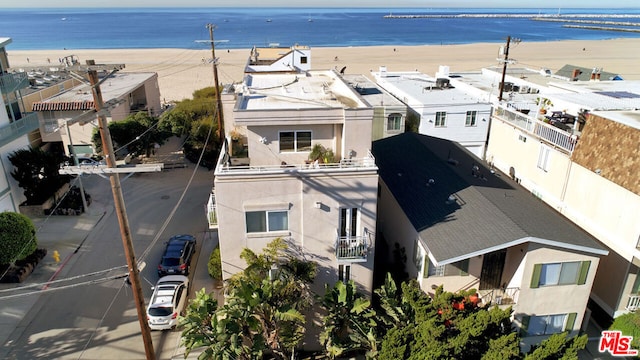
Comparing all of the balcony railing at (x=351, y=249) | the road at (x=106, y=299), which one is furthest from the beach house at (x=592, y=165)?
the road at (x=106, y=299)

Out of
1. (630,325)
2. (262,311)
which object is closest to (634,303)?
(630,325)

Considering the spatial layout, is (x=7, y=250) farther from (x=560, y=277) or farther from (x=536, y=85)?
(x=536, y=85)

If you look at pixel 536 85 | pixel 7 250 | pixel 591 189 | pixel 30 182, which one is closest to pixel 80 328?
pixel 7 250

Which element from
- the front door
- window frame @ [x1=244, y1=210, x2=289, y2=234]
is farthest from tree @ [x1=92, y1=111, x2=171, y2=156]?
the front door

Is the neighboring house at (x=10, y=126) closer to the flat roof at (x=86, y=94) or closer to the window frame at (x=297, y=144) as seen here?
the flat roof at (x=86, y=94)

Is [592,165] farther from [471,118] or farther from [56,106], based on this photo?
[56,106]
